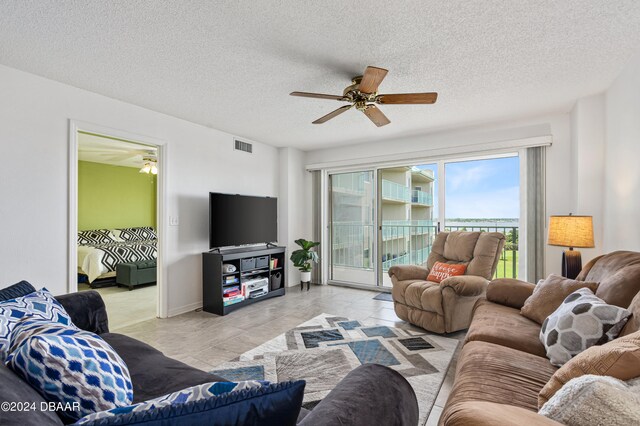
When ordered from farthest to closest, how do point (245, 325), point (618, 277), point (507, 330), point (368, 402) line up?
point (245, 325)
point (507, 330)
point (618, 277)
point (368, 402)

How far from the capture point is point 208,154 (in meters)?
4.17

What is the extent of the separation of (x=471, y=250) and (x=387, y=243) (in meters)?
1.79

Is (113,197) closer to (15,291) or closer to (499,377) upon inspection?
(15,291)

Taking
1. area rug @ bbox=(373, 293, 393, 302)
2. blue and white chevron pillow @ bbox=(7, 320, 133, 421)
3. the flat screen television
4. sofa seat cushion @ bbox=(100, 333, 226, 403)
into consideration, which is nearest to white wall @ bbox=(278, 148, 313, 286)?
the flat screen television

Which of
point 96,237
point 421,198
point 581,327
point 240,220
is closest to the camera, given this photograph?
point 581,327

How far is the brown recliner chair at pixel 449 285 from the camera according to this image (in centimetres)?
290

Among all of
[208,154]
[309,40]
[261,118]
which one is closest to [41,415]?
[309,40]

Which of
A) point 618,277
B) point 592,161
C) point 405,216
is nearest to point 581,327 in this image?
point 618,277

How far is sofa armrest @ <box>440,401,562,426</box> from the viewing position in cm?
83

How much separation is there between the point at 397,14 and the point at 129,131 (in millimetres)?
2917

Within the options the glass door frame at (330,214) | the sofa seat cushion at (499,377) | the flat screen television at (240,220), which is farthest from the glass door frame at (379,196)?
the sofa seat cushion at (499,377)

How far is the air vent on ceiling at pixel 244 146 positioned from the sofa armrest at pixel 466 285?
3346 mm

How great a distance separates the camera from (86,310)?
1907 millimetres

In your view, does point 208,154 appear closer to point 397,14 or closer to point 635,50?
point 397,14
